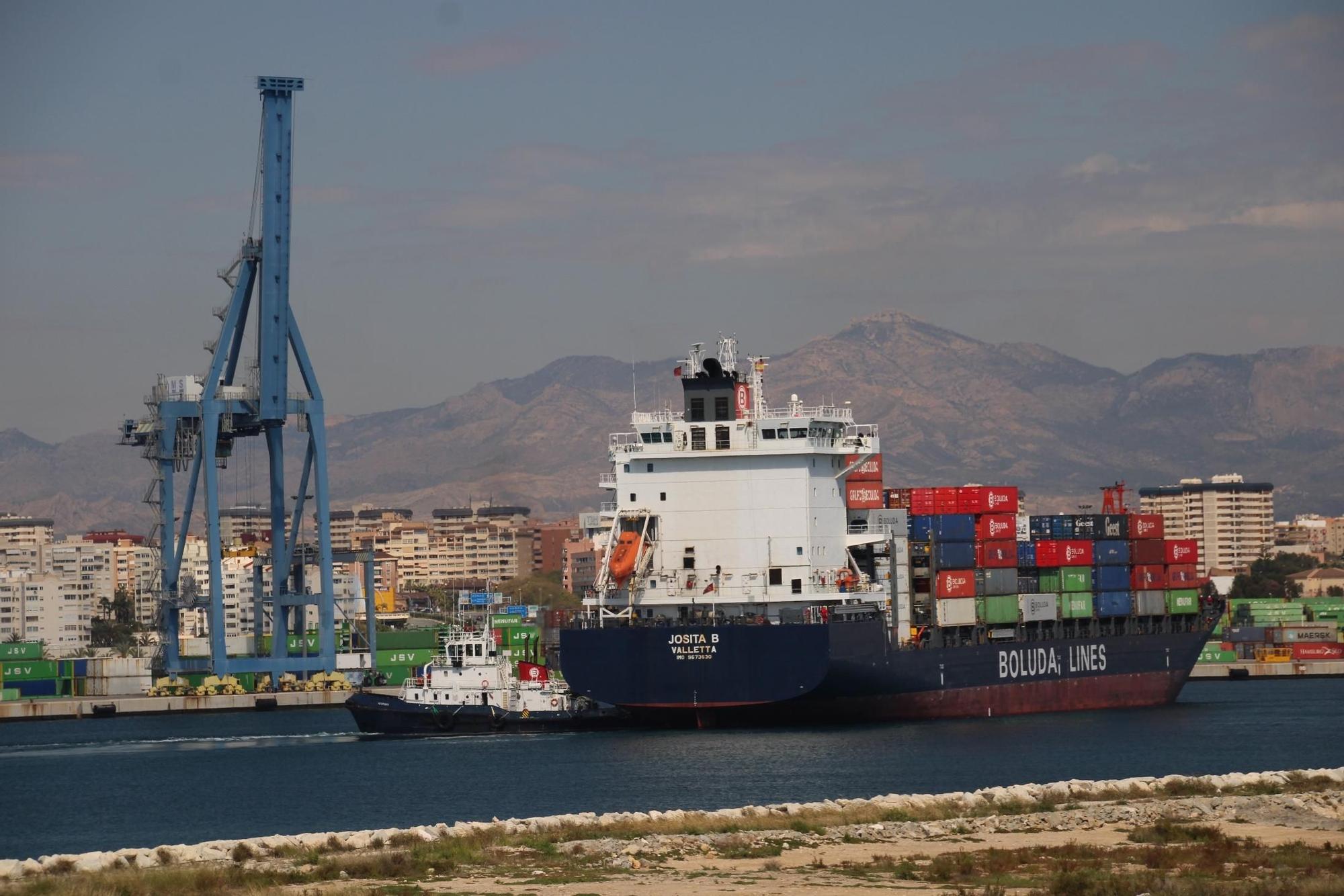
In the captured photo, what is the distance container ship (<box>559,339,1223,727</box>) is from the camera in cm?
4947

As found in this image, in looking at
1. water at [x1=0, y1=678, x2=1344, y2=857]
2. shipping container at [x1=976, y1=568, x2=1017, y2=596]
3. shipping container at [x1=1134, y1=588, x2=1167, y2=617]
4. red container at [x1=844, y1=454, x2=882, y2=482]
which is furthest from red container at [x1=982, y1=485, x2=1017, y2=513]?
shipping container at [x1=1134, y1=588, x2=1167, y2=617]

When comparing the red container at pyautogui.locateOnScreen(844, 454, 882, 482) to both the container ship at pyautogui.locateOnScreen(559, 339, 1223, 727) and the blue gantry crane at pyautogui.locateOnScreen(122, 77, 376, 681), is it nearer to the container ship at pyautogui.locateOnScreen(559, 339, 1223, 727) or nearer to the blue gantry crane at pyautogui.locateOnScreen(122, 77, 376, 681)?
the container ship at pyautogui.locateOnScreen(559, 339, 1223, 727)

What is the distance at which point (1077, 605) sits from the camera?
61.8m

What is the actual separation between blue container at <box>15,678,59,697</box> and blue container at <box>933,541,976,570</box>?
48.8m

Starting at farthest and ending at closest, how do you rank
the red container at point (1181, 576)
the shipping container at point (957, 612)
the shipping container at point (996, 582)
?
the red container at point (1181, 576) → the shipping container at point (996, 582) → the shipping container at point (957, 612)

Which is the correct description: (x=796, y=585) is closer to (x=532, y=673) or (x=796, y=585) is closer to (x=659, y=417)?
(x=659, y=417)

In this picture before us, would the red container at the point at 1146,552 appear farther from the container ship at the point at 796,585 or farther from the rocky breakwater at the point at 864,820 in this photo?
the rocky breakwater at the point at 864,820

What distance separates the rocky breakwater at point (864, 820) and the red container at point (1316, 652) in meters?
77.8

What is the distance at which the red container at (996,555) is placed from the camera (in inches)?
2299

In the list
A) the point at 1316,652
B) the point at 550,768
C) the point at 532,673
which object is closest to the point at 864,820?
the point at 550,768

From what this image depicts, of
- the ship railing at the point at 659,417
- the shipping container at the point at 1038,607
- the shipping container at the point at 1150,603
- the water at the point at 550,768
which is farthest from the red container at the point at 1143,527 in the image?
the ship railing at the point at 659,417

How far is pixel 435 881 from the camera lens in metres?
25.4

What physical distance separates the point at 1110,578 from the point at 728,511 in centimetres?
1692

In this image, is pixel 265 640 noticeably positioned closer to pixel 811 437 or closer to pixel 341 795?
pixel 811 437
